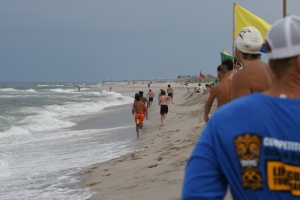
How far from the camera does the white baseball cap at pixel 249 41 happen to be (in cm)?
356

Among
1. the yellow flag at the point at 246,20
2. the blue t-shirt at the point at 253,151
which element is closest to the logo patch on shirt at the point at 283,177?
the blue t-shirt at the point at 253,151

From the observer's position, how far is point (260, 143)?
1.69 meters

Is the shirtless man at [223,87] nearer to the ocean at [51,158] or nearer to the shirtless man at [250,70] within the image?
the shirtless man at [250,70]

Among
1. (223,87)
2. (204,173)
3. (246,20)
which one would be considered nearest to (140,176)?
(246,20)

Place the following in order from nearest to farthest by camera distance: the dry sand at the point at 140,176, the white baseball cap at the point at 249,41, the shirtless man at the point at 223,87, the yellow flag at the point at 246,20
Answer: the white baseball cap at the point at 249,41 < the shirtless man at the point at 223,87 < the yellow flag at the point at 246,20 < the dry sand at the point at 140,176

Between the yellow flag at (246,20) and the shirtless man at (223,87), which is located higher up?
the yellow flag at (246,20)

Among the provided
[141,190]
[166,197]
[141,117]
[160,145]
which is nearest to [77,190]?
[141,190]

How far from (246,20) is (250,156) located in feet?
18.7

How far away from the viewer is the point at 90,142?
51.1ft

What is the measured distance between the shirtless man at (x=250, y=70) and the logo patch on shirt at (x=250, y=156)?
1.99 metres

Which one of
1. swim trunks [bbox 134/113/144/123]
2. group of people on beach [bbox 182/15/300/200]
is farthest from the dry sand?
swim trunks [bbox 134/113/144/123]

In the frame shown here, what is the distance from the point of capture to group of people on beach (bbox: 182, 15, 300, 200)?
1.68 metres

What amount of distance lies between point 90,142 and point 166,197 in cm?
939

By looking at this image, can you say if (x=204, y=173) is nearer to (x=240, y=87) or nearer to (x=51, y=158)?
(x=240, y=87)
